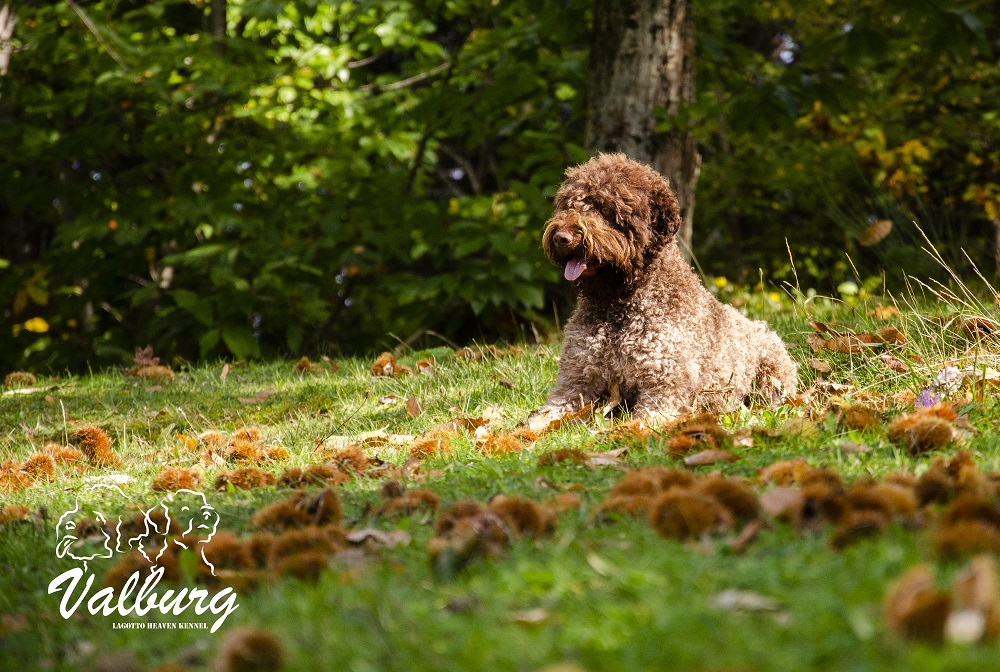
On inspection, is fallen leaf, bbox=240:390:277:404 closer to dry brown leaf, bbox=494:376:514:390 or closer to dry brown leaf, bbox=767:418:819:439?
dry brown leaf, bbox=494:376:514:390

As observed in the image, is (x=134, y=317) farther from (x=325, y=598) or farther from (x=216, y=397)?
(x=325, y=598)

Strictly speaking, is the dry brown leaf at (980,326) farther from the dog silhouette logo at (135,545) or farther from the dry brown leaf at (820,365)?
the dog silhouette logo at (135,545)

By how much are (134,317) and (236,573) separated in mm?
10955

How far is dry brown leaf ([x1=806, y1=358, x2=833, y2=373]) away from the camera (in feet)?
17.6

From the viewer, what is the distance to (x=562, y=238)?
177 inches

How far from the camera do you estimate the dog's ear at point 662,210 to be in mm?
4730

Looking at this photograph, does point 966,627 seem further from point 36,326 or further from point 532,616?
point 36,326

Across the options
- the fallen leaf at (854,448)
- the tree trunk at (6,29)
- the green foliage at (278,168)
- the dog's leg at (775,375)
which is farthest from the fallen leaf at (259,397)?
the tree trunk at (6,29)

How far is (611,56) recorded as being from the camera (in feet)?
24.1

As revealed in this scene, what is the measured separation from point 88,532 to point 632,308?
8.84ft

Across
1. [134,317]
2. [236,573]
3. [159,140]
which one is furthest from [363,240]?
[236,573]

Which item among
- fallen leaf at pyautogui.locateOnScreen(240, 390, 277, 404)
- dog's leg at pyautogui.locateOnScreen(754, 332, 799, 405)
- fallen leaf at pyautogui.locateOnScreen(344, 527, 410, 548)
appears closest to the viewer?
fallen leaf at pyautogui.locateOnScreen(344, 527, 410, 548)

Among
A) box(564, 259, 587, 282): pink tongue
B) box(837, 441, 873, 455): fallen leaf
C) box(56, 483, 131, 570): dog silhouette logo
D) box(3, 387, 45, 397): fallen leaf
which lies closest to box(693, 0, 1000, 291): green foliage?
box(564, 259, 587, 282): pink tongue

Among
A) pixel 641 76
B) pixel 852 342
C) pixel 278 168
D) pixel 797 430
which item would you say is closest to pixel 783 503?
pixel 797 430
